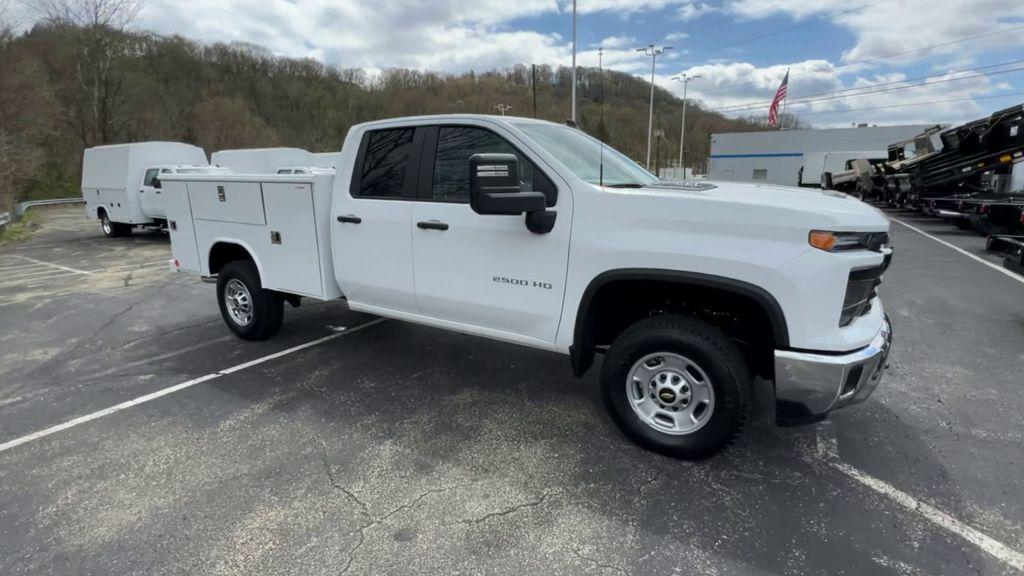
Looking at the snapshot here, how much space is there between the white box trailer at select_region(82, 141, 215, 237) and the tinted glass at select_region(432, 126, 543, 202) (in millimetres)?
12601

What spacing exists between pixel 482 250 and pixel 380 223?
969 millimetres

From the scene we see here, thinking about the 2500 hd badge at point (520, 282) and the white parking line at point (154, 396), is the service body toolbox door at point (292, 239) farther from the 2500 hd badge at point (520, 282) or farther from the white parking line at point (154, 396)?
the 2500 hd badge at point (520, 282)

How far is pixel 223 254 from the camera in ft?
18.6

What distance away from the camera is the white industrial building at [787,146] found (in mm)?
50375

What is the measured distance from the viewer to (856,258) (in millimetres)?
2693

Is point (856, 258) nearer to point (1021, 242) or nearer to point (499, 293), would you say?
point (499, 293)

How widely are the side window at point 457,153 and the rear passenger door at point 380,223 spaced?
0.68 ft

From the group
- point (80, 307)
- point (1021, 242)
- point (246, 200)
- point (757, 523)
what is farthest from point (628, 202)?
point (80, 307)

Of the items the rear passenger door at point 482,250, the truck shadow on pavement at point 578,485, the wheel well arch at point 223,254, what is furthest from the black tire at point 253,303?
the rear passenger door at point 482,250

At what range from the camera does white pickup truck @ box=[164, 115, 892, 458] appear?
276 centimetres

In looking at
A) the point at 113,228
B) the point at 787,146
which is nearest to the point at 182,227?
the point at 113,228

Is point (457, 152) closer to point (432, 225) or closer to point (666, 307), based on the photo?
point (432, 225)

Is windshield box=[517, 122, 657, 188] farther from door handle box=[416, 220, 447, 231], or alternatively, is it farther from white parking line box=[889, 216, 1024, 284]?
white parking line box=[889, 216, 1024, 284]

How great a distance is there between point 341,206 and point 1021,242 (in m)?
7.62
